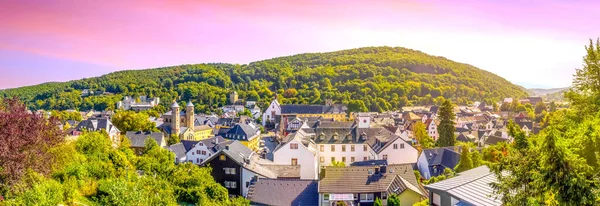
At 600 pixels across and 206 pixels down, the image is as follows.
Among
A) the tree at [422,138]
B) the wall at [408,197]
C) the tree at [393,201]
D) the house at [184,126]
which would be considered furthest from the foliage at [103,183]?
the house at [184,126]

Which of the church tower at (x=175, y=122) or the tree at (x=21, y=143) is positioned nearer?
the tree at (x=21, y=143)

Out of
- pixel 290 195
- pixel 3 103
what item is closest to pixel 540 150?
pixel 3 103

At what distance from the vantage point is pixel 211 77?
153125 millimetres

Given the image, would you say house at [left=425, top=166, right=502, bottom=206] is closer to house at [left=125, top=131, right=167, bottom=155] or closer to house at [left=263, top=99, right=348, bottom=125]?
house at [left=125, top=131, right=167, bottom=155]

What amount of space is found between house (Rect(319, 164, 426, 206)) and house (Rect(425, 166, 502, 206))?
8.96m

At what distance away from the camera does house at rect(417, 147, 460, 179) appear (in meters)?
35.3

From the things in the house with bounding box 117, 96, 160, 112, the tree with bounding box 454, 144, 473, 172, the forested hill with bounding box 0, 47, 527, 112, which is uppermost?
the forested hill with bounding box 0, 47, 527, 112

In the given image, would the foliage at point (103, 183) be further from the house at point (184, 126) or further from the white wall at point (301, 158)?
the house at point (184, 126)

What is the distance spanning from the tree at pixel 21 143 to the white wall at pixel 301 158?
71.9 feet

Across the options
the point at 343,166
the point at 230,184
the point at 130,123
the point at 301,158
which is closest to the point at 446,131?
the point at 301,158

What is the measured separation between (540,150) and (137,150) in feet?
156

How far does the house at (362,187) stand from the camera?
24.8m

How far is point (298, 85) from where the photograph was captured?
147 meters

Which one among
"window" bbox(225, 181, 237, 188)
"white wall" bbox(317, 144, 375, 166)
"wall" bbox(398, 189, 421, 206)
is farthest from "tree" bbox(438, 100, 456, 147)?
"window" bbox(225, 181, 237, 188)
